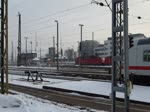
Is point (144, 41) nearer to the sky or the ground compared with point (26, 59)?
nearer to the sky

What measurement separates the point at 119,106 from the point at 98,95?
4.34 metres

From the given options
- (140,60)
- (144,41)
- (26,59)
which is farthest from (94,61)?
(144,41)

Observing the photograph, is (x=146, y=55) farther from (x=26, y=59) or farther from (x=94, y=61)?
(x=26, y=59)

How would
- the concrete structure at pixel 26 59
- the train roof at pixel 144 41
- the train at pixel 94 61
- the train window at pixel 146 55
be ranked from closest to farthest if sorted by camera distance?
the train window at pixel 146 55
the train roof at pixel 144 41
the train at pixel 94 61
the concrete structure at pixel 26 59

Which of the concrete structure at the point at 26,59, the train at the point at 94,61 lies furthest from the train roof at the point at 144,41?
the concrete structure at the point at 26,59

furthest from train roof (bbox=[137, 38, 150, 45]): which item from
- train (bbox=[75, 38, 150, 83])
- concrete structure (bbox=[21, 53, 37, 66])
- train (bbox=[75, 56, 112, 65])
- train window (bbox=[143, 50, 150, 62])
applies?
concrete structure (bbox=[21, 53, 37, 66])

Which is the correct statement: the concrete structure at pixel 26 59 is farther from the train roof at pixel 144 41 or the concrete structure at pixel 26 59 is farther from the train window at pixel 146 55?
the train window at pixel 146 55

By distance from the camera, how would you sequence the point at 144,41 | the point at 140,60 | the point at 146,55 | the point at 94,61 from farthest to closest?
1. the point at 94,61
2. the point at 140,60
3. the point at 144,41
4. the point at 146,55

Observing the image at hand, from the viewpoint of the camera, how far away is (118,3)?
10.0m

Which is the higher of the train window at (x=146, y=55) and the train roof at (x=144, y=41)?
the train roof at (x=144, y=41)

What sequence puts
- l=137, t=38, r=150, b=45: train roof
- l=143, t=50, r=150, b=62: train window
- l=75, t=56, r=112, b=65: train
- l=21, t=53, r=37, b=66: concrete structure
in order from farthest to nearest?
l=21, t=53, r=37, b=66: concrete structure, l=75, t=56, r=112, b=65: train, l=137, t=38, r=150, b=45: train roof, l=143, t=50, r=150, b=62: train window

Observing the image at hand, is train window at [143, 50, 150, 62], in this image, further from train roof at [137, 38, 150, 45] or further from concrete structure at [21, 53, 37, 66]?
concrete structure at [21, 53, 37, 66]

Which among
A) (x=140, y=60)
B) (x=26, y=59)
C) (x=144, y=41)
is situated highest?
(x=144, y=41)

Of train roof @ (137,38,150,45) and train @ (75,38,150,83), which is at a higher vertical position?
train roof @ (137,38,150,45)
